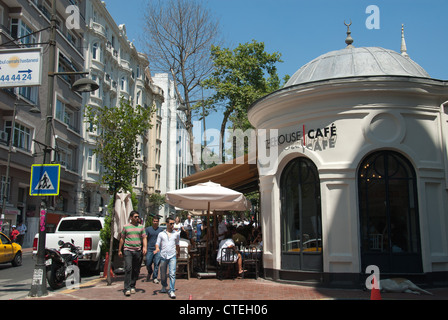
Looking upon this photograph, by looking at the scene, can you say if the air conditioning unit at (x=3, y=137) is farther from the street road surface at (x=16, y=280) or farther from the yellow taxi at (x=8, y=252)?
the yellow taxi at (x=8, y=252)

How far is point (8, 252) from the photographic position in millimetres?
16391

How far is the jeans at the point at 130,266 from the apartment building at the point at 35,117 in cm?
1359

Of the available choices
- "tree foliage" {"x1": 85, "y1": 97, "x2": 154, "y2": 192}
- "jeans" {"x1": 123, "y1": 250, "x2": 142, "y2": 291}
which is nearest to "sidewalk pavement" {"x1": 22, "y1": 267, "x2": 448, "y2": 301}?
"jeans" {"x1": 123, "y1": 250, "x2": 142, "y2": 291}

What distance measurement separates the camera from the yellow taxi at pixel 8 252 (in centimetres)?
1605

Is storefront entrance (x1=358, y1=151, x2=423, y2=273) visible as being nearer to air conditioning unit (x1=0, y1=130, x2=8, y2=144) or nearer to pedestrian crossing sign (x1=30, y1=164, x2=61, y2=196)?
pedestrian crossing sign (x1=30, y1=164, x2=61, y2=196)

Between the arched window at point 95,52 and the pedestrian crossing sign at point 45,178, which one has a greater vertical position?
the arched window at point 95,52

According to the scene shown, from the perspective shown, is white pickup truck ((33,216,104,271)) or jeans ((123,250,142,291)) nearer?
jeans ((123,250,142,291))

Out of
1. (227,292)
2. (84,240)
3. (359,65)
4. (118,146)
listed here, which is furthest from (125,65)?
(227,292)

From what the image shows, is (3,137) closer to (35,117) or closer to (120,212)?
(35,117)

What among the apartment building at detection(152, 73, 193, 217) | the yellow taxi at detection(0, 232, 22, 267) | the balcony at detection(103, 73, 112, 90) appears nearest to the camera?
the yellow taxi at detection(0, 232, 22, 267)

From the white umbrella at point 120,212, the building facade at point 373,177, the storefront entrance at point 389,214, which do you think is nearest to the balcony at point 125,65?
the white umbrella at point 120,212

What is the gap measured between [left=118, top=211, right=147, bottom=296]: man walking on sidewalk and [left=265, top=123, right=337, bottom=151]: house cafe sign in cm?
440

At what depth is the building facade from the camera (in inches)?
396

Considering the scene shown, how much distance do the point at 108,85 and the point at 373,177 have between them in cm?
3491
